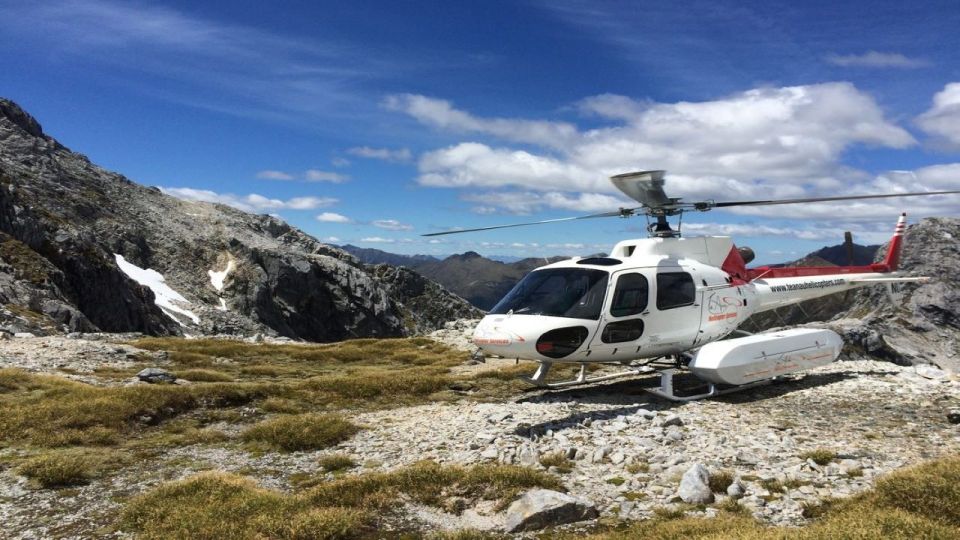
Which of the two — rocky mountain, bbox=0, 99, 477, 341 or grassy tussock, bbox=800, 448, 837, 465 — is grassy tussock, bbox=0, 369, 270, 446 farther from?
rocky mountain, bbox=0, 99, 477, 341

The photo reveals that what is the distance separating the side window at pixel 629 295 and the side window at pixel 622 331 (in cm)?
25

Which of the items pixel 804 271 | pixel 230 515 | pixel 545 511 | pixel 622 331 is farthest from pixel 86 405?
pixel 804 271

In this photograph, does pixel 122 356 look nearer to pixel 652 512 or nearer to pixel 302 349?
pixel 302 349

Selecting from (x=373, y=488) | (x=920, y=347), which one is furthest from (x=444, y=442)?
(x=920, y=347)

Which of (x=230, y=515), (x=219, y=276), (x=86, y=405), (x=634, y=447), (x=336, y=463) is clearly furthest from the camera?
(x=219, y=276)

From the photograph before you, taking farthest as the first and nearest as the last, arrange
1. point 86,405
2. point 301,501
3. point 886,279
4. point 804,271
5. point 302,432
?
point 804,271 → point 886,279 → point 86,405 → point 302,432 → point 301,501

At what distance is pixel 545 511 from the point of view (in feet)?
27.0

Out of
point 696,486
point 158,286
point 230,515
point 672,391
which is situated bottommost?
point 230,515

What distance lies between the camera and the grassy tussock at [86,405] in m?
12.5

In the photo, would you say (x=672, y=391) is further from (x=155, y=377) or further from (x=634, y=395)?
(x=155, y=377)

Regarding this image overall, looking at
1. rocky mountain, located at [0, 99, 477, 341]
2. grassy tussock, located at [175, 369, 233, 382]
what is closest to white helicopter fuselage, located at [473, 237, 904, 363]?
grassy tussock, located at [175, 369, 233, 382]

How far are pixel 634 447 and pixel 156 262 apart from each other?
10865 cm

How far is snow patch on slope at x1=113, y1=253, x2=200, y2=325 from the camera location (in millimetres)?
83594

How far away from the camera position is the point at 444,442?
11.9 meters
